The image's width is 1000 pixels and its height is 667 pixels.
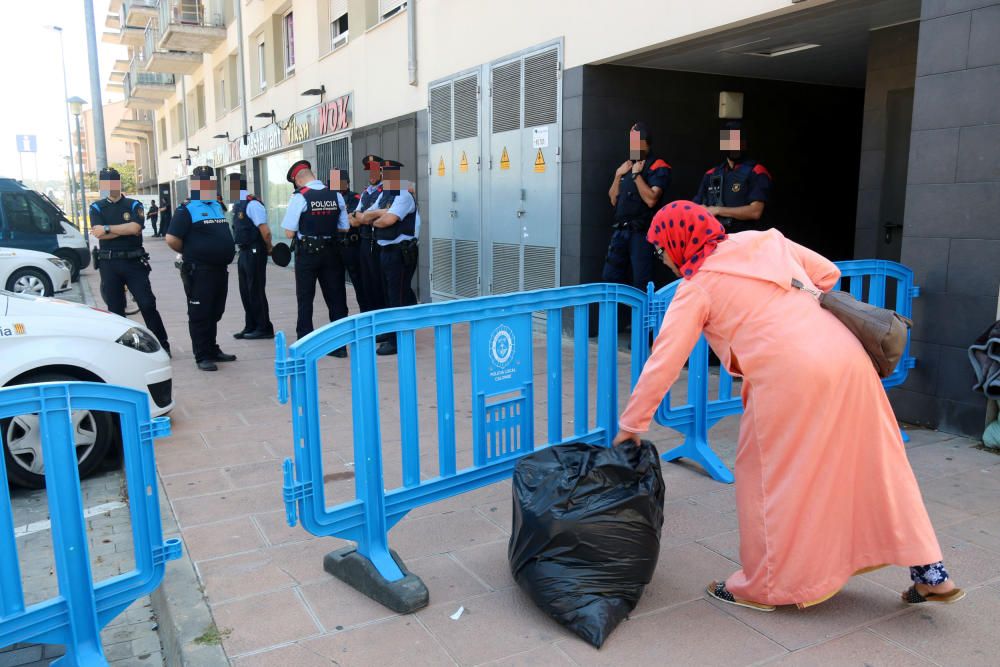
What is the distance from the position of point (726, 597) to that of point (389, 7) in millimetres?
11298

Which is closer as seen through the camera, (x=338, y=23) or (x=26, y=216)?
(x=26, y=216)

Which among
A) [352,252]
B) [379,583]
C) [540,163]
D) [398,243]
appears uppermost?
[540,163]

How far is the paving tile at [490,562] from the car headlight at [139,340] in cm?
287

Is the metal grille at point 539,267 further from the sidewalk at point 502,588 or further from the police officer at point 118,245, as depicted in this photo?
the police officer at point 118,245

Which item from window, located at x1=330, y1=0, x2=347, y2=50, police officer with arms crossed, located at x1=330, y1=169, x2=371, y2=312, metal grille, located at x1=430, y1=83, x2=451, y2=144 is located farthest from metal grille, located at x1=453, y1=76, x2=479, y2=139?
window, located at x1=330, y1=0, x2=347, y2=50

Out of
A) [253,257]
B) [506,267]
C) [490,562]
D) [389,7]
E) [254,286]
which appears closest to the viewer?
[490,562]

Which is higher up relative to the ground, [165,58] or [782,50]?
[165,58]

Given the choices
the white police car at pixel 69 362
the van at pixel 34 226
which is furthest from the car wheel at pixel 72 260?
Result: the white police car at pixel 69 362

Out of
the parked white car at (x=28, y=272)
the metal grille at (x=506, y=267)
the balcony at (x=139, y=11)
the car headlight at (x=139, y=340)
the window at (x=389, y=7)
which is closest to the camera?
the car headlight at (x=139, y=340)

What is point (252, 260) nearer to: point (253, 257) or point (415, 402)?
point (253, 257)

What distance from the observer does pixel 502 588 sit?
10.6ft

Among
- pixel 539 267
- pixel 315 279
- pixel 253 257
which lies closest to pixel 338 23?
pixel 253 257

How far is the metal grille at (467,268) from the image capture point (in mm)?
10117

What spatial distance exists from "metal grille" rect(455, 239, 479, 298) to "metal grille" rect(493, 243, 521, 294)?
1.40 feet
